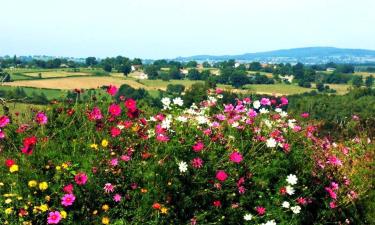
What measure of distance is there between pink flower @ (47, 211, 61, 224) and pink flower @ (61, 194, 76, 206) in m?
0.10

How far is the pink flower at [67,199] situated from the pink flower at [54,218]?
0.10 metres

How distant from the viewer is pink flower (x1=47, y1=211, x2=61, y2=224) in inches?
174

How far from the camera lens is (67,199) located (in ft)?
15.0

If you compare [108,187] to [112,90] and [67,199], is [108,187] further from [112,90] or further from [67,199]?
[112,90]

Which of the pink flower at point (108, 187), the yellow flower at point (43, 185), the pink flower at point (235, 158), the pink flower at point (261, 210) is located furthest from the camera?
the pink flower at point (235, 158)

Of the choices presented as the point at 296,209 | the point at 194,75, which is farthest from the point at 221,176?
the point at 194,75

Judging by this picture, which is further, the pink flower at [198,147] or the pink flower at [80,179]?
the pink flower at [198,147]

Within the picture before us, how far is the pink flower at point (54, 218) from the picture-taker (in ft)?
14.5

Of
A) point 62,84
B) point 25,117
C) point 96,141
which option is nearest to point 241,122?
point 96,141

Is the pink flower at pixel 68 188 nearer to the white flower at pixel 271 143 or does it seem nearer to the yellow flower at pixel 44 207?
the yellow flower at pixel 44 207

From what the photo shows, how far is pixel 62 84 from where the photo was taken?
295 feet

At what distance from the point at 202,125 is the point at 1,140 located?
7.93 feet

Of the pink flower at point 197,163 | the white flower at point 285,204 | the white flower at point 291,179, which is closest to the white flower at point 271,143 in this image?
the white flower at point 291,179

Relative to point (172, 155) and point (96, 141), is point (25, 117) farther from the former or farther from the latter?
point (172, 155)
